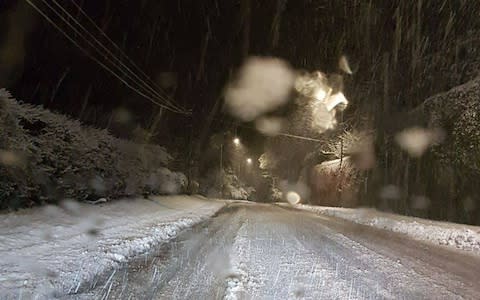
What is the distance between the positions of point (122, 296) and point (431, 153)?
689 inches

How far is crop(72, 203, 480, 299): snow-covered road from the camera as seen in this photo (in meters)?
5.35

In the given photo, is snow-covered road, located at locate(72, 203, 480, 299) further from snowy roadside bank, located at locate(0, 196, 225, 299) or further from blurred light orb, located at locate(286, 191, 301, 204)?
blurred light orb, located at locate(286, 191, 301, 204)

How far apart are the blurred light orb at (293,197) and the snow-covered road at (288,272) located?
44.6 metres

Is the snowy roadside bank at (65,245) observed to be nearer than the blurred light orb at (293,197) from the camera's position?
Yes

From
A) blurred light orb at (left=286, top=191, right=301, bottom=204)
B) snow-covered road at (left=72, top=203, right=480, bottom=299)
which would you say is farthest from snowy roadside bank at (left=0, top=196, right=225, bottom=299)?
blurred light orb at (left=286, top=191, right=301, bottom=204)

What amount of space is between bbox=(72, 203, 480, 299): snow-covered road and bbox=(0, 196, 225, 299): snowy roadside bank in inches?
16.0

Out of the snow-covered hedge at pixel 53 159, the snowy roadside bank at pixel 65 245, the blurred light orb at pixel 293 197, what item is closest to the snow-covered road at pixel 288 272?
the snowy roadside bank at pixel 65 245

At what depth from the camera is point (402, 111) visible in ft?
76.2

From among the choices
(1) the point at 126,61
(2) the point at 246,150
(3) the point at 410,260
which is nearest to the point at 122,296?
(3) the point at 410,260

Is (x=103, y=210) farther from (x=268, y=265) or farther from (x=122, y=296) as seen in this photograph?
(x=122, y=296)

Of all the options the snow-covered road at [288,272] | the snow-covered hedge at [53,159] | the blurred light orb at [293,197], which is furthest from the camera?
the blurred light orb at [293,197]

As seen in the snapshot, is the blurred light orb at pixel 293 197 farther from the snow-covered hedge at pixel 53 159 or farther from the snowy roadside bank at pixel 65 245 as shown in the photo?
the snowy roadside bank at pixel 65 245

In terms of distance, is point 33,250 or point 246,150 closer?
point 33,250

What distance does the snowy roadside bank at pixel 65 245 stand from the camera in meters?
5.38
